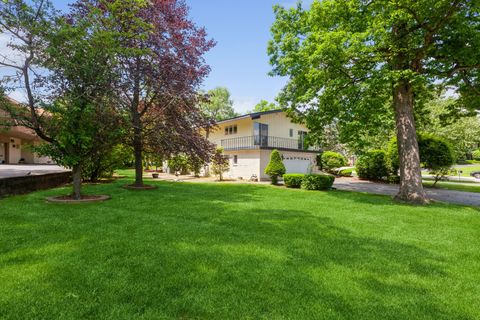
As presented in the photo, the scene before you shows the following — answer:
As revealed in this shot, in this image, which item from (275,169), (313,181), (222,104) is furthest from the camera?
(222,104)

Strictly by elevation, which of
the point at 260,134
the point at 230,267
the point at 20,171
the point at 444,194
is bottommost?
the point at 444,194

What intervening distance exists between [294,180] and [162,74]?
10077 millimetres

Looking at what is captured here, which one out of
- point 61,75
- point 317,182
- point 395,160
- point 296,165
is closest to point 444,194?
point 395,160

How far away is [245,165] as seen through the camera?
76.3ft

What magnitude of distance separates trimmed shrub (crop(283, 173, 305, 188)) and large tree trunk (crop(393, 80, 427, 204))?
5.71 m

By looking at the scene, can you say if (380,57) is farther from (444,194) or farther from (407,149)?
(444,194)

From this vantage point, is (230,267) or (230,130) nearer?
(230,267)

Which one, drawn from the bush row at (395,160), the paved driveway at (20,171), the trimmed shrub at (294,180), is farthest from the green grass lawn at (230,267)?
the bush row at (395,160)

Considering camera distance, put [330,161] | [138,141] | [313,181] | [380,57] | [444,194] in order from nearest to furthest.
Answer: [380,57] < [138,141] < [444,194] < [313,181] < [330,161]

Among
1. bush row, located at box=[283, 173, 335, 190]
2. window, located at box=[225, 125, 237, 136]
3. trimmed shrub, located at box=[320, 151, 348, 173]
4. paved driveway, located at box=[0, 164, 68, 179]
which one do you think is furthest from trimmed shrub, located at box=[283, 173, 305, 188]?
trimmed shrub, located at box=[320, 151, 348, 173]

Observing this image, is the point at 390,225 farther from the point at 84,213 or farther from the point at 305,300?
the point at 84,213

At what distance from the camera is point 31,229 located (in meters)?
5.57

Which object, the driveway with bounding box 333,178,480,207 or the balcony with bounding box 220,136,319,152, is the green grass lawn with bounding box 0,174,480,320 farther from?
the balcony with bounding box 220,136,319,152

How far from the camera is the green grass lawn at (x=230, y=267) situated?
2.88 m
